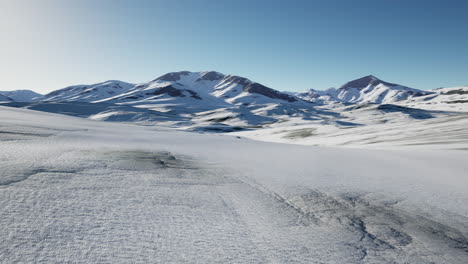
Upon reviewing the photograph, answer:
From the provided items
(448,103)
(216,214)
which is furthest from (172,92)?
(216,214)

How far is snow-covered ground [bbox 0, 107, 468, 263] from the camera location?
1.81 meters

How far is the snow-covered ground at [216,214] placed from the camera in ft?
5.92

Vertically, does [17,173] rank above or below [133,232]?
above

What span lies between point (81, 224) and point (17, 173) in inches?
70.3

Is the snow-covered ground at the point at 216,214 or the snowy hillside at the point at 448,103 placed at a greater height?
the snowy hillside at the point at 448,103

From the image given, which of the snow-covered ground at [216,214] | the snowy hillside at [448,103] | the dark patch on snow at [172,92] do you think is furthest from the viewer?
the dark patch on snow at [172,92]

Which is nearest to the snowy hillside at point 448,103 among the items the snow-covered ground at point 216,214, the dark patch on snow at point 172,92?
the snow-covered ground at point 216,214

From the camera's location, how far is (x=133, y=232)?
2002 mm

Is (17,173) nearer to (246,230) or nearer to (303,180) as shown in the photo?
(246,230)

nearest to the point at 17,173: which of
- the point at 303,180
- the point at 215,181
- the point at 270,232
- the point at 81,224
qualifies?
the point at 81,224

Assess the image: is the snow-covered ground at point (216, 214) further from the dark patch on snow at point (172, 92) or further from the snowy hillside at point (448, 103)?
the dark patch on snow at point (172, 92)

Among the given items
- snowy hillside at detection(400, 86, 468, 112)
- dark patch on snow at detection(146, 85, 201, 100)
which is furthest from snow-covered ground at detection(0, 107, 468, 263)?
dark patch on snow at detection(146, 85, 201, 100)

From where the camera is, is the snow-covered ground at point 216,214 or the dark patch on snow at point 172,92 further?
the dark patch on snow at point 172,92

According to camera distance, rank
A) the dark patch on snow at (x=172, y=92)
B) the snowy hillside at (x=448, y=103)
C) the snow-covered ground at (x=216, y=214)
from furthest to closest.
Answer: the dark patch on snow at (x=172, y=92) < the snowy hillside at (x=448, y=103) < the snow-covered ground at (x=216, y=214)
